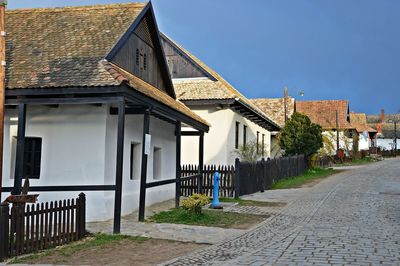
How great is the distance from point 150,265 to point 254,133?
21.4 metres

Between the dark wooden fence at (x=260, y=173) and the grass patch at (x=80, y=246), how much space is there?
9.06 meters

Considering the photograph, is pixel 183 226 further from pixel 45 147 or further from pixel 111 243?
pixel 45 147

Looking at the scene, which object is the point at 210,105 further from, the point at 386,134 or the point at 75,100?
the point at 386,134

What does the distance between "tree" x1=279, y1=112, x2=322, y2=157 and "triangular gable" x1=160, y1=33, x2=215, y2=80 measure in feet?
38.2

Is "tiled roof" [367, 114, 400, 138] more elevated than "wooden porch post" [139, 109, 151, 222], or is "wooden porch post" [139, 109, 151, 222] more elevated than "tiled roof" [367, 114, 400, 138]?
"tiled roof" [367, 114, 400, 138]

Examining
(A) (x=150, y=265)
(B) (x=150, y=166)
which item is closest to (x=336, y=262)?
(A) (x=150, y=265)

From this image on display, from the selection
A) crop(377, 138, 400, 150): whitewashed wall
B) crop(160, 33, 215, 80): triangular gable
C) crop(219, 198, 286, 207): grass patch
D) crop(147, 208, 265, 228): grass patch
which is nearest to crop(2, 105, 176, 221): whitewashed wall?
crop(147, 208, 265, 228): grass patch

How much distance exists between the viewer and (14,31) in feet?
46.7

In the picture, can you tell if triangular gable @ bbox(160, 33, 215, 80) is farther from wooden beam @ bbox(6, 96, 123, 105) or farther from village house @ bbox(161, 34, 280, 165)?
wooden beam @ bbox(6, 96, 123, 105)

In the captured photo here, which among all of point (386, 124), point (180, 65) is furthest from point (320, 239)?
point (386, 124)

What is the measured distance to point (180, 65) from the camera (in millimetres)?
24031

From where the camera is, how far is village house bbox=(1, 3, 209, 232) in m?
10.7

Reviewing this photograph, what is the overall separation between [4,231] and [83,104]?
4933mm

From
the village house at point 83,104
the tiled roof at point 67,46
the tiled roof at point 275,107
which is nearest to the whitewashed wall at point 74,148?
the village house at point 83,104
